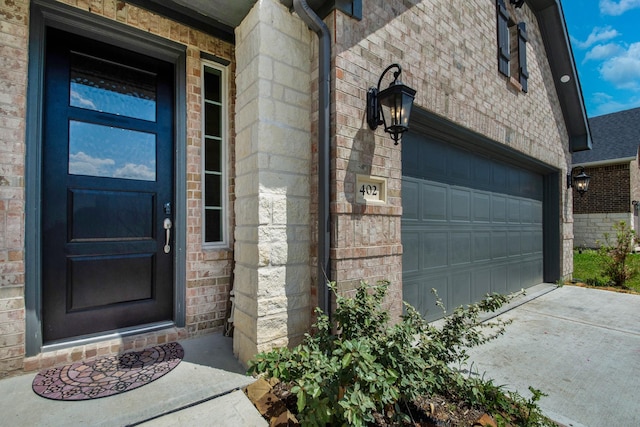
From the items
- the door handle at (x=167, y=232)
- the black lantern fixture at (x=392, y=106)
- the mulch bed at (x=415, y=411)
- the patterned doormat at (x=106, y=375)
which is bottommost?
the mulch bed at (x=415, y=411)

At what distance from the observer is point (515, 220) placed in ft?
16.9

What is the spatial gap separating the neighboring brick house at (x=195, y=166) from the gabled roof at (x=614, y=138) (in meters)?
13.9

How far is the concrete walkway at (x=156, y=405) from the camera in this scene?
167 centimetres

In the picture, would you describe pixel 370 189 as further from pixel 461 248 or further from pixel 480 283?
pixel 480 283

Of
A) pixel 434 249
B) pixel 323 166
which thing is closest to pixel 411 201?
pixel 434 249

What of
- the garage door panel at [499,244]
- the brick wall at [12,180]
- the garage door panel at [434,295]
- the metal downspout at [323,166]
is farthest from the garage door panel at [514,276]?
the brick wall at [12,180]

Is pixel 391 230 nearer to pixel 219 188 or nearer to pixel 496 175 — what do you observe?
pixel 219 188

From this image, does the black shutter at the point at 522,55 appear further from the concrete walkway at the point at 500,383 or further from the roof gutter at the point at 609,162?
the roof gutter at the point at 609,162

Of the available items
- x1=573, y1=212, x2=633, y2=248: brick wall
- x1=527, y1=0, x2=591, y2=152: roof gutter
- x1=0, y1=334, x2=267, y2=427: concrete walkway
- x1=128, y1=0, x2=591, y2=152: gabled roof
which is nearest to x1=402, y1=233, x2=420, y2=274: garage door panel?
x1=0, y1=334, x2=267, y2=427: concrete walkway

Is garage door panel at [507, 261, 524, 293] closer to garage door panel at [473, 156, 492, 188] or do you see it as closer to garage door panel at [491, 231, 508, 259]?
garage door panel at [491, 231, 508, 259]

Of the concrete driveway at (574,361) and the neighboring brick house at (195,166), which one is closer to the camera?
the concrete driveway at (574,361)

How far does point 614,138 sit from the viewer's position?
1316cm

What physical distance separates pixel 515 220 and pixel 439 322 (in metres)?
2.81

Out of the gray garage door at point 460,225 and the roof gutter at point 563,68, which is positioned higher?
the roof gutter at point 563,68
